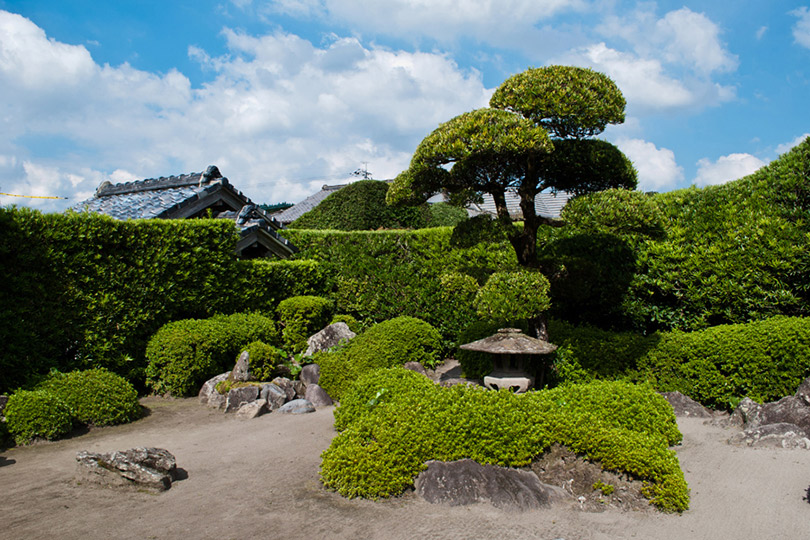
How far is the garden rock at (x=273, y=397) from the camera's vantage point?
8227mm

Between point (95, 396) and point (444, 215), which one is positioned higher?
point (444, 215)

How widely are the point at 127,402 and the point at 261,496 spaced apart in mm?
3837

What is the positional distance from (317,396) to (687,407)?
5.43 metres

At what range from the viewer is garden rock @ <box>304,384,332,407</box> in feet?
27.8

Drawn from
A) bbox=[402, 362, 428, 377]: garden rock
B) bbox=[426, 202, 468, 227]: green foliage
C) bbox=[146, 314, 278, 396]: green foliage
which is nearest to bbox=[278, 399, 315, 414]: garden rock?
bbox=[146, 314, 278, 396]: green foliage

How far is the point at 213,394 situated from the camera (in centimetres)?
854

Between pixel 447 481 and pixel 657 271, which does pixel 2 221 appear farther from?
pixel 657 271

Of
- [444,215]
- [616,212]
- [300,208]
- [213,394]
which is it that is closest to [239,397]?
[213,394]

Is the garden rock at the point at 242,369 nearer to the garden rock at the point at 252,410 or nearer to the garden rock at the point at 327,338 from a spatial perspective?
the garden rock at the point at 252,410

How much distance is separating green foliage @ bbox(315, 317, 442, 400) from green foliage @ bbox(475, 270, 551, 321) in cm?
259

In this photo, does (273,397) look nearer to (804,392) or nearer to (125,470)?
(125,470)

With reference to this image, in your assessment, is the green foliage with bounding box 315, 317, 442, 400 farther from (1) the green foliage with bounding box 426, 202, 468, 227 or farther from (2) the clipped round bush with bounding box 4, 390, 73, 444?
(1) the green foliage with bounding box 426, 202, 468, 227

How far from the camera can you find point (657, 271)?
9.30 metres

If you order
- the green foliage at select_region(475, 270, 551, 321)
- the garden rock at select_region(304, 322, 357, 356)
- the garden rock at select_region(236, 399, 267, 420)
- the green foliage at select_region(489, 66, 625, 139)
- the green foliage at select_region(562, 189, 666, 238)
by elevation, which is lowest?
the garden rock at select_region(236, 399, 267, 420)
